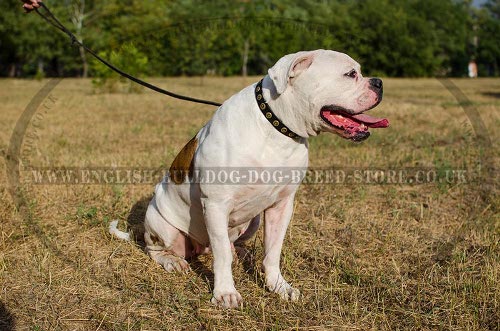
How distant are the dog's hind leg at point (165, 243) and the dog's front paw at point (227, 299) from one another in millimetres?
635

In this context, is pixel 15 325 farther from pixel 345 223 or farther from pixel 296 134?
pixel 345 223

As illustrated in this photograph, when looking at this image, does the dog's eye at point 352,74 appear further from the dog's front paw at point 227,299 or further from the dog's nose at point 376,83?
the dog's front paw at point 227,299

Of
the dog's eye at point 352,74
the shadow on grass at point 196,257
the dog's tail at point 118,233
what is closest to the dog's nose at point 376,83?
the dog's eye at point 352,74

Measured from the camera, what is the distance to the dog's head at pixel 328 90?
119 inches

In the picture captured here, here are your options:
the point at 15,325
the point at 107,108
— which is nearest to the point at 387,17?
the point at 107,108

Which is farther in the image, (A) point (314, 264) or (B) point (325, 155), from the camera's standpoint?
(B) point (325, 155)

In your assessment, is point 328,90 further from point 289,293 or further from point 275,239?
point 289,293

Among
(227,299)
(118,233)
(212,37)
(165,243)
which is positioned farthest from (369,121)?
(212,37)

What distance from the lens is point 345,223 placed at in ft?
15.4

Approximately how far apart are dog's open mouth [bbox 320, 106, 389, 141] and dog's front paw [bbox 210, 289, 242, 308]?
118 centimetres

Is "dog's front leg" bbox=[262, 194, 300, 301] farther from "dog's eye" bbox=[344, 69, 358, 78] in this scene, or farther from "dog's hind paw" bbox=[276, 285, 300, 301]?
"dog's eye" bbox=[344, 69, 358, 78]

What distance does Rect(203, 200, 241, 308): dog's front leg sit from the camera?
123 inches

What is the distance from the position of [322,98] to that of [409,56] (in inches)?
1392

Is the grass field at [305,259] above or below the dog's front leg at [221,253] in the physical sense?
below
